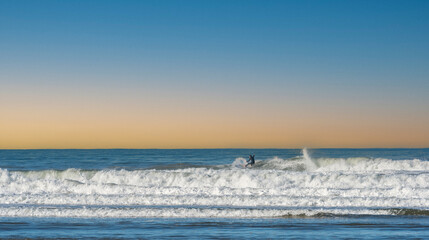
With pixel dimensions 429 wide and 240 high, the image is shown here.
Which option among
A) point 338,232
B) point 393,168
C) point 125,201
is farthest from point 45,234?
point 393,168

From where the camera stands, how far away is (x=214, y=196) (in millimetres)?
20266

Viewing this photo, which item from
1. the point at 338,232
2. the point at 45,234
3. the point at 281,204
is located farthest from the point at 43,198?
the point at 338,232

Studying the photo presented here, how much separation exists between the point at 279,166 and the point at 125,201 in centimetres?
2476

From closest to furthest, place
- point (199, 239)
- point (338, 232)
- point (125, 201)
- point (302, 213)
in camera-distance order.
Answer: point (199, 239) < point (338, 232) < point (302, 213) < point (125, 201)

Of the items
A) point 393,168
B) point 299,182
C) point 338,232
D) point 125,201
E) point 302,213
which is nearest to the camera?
point 338,232

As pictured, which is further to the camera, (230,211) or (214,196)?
(214,196)

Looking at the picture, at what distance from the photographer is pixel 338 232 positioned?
13.1 meters

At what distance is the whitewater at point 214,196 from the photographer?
16500 mm

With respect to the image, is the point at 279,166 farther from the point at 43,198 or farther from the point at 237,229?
the point at 237,229

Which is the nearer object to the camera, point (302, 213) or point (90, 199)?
point (302, 213)

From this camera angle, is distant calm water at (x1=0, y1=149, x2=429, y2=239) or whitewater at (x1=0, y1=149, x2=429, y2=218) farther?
whitewater at (x1=0, y1=149, x2=429, y2=218)

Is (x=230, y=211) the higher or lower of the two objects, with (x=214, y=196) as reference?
lower

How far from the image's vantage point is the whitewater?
54.1 ft

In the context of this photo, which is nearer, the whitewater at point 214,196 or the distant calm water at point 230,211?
the distant calm water at point 230,211
